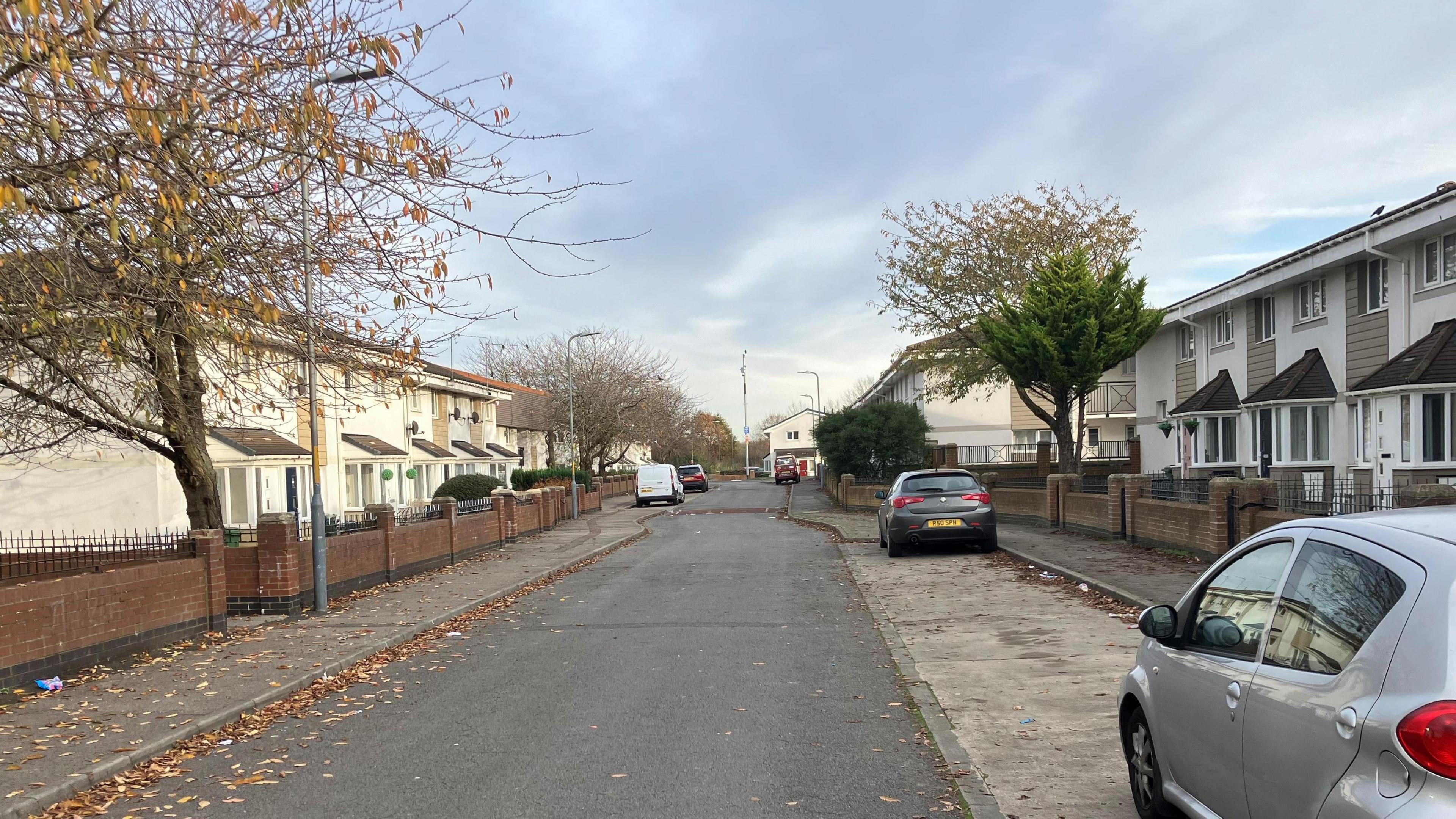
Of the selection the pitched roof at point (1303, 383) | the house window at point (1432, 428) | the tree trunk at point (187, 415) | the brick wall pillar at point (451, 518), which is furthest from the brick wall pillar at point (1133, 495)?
the tree trunk at point (187, 415)

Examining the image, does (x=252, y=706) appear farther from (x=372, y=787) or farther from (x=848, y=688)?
(x=848, y=688)

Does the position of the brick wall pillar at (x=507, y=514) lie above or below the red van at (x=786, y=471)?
above

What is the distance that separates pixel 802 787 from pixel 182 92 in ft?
18.4

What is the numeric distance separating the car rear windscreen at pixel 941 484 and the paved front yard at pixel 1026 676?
2685mm

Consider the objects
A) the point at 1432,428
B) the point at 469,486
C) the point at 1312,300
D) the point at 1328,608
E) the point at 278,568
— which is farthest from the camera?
the point at 469,486

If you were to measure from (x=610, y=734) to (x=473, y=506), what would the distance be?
16.4m

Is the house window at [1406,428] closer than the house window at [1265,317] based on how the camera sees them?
Yes

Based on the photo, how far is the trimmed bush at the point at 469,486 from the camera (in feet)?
109

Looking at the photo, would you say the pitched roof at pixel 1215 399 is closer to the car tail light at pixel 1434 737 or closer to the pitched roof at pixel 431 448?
the pitched roof at pixel 431 448

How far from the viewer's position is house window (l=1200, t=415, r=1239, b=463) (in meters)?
26.3

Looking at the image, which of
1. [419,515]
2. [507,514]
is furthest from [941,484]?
[507,514]

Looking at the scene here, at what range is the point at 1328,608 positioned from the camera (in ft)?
11.0

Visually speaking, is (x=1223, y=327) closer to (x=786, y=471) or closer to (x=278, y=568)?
(x=278, y=568)

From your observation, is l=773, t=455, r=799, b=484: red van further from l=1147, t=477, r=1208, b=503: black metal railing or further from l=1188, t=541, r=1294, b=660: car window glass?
l=1188, t=541, r=1294, b=660: car window glass
